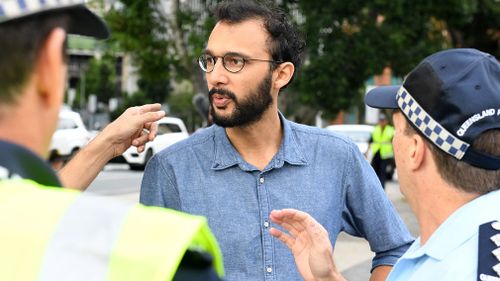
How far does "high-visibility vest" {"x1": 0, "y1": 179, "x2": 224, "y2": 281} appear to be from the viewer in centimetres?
119

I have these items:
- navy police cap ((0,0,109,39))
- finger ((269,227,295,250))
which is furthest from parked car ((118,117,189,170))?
navy police cap ((0,0,109,39))

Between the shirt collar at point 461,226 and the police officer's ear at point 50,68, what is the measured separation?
3.48 ft

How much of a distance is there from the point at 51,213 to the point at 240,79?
197cm

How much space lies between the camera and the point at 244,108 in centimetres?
311

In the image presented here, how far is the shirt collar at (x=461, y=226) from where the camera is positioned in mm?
2061

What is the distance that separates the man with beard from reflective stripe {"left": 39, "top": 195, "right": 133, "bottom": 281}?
1710mm

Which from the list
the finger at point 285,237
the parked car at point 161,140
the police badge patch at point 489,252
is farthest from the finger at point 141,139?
the parked car at point 161,140

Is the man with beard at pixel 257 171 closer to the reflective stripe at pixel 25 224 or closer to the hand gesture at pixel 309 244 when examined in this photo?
the hand gesture at pixel 309 244

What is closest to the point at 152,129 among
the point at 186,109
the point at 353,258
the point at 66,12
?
the point at 66,12

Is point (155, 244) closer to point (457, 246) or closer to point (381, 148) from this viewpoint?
point (457, 246)

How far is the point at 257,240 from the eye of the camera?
2.96 meters

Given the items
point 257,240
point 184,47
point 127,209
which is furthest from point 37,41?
point 184,47

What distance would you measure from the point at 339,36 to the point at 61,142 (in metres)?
7.82

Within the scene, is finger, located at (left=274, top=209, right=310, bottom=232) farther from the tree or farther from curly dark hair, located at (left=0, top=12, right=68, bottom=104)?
the tree
